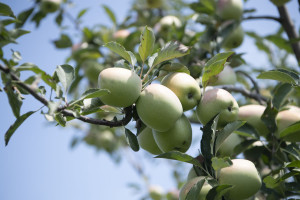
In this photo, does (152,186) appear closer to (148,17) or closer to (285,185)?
(148,17)

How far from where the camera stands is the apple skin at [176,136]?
0.97 m

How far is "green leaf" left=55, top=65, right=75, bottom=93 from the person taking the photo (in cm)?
98

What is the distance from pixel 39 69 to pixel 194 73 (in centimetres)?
67

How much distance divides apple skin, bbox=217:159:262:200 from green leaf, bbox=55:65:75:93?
0.56 m

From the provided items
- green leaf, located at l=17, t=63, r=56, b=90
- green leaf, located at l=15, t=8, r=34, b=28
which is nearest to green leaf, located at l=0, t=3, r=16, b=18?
green leaf, located at l=17, t=63, r=56, b=90

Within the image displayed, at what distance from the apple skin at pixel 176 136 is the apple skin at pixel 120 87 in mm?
145

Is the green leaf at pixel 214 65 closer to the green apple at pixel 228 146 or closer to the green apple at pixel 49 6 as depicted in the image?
the green apple at pixel 228 146

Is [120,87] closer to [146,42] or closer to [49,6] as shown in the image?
[146,42]

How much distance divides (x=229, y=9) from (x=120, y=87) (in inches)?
52.2

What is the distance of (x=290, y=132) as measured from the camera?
1161 millimetres

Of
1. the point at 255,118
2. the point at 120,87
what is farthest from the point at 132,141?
the point at 255,118

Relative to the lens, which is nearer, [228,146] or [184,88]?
[184,88]

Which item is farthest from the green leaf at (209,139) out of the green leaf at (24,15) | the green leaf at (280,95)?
the green leaf at (24,15)

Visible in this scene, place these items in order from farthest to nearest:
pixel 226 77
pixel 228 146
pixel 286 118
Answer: pixel 226 77
pixel 286 118
pixel 228 146
